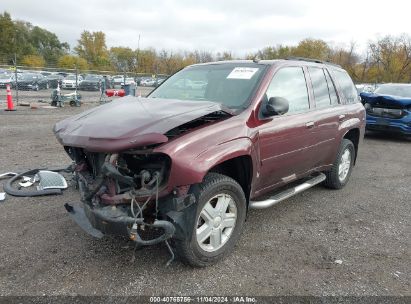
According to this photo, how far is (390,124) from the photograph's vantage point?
9992mm

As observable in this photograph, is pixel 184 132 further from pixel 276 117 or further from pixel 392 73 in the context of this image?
pixel 392 73

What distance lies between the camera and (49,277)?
313 cm

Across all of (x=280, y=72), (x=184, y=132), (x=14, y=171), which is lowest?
(x=14, y=171)

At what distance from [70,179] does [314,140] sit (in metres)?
3.45

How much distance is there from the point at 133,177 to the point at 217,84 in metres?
1.72

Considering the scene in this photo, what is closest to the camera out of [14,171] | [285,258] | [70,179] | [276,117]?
[285,258]

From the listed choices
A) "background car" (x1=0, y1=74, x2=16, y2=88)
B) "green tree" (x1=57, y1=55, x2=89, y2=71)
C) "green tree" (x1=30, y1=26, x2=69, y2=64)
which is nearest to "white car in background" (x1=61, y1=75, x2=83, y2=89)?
"background car" (x1=0, y1=74, x2=16, y2=88)

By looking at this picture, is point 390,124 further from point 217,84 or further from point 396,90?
point 217,84

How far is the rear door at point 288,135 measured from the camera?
3877 millimetres

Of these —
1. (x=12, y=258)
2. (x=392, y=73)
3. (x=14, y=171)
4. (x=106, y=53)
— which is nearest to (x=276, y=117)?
(x=12, y=258)

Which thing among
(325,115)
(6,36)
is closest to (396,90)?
(325,115)

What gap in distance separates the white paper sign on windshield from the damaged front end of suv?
3.47ft

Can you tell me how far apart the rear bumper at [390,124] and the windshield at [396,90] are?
3.53 feet

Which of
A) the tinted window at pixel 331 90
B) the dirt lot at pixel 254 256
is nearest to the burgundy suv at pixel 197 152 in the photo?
the dirt lot at pixel 254 256
